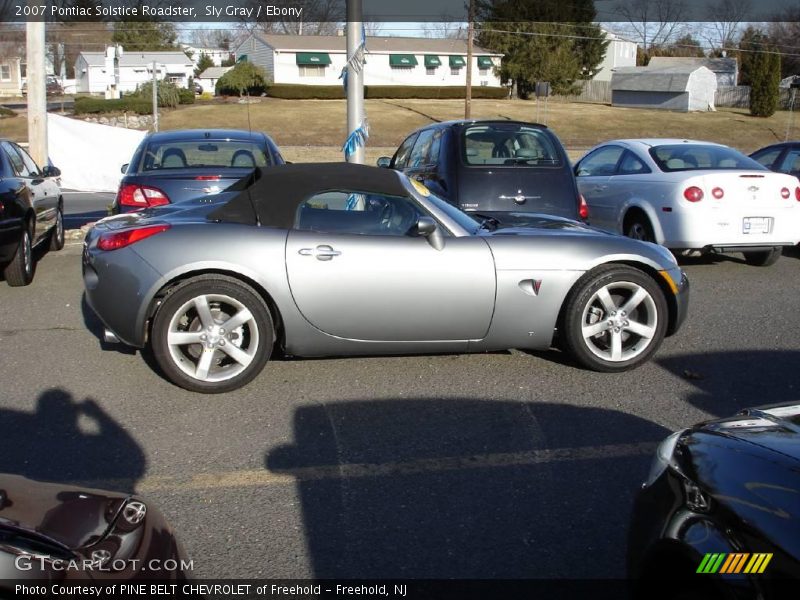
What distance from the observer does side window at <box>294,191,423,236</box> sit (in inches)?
230

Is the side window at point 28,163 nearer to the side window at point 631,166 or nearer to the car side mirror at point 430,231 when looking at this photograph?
the car side mirror at point 430,231

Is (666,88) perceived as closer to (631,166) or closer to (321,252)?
(631,166)

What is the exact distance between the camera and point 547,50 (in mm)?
66438

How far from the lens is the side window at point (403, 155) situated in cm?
1092

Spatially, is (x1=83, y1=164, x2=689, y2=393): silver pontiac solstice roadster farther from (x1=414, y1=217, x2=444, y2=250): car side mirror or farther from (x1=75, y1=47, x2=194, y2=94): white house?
(x1=75, y1=47, x2=194, y2=94): white house

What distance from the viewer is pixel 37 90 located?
14094 millimetres

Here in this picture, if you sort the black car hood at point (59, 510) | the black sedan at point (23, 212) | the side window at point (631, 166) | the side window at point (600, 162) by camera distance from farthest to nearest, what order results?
the side window at point (600, 162) → the side window at point (631, 166) → the black sedan at point (23, 212) → the black car hood at point (59, 510)

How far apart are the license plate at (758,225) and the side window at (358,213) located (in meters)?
5.08

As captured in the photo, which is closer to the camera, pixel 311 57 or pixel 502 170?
pixel 502 170

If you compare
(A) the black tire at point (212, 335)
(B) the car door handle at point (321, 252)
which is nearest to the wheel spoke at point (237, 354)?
(A) the black tire at point (212, 335)

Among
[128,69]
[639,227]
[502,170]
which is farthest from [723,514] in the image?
[128,69]

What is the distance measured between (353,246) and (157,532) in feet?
10.8

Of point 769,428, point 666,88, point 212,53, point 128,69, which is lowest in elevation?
point 769,428

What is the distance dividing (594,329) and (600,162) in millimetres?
6032
